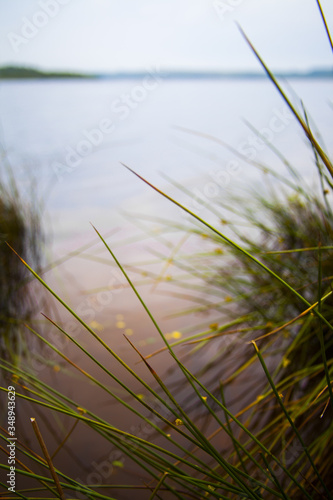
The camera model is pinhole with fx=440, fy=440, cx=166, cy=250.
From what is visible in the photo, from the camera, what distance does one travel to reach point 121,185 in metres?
2.88

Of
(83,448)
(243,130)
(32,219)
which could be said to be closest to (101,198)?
(32,219)

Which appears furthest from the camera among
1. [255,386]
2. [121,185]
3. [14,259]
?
[121,185]

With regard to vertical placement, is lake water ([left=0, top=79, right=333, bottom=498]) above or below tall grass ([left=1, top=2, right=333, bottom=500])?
above

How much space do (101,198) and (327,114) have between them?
376cm

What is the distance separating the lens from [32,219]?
5.83 ft

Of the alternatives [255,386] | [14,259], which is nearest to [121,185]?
[14,259]

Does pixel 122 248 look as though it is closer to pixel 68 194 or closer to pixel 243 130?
pixel 68 194

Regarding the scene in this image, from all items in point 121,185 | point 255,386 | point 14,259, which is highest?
point 121,185

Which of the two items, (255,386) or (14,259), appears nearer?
(255,386)

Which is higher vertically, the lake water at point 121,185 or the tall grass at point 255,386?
the lake water at point 121,185

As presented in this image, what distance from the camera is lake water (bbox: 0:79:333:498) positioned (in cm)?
126

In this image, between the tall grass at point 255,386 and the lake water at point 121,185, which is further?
the lake water at point 121,185

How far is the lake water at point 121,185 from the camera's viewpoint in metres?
1.26

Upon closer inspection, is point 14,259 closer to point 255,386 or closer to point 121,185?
point 255,386
